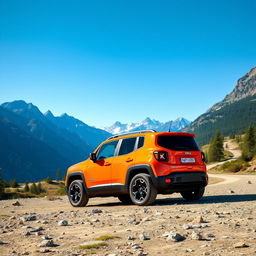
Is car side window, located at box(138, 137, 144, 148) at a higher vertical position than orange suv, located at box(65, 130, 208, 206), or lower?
higher

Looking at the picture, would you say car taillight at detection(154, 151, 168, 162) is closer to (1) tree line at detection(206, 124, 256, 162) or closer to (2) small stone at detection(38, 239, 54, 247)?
(2) small stone at detection(38, 239, 54, 247)

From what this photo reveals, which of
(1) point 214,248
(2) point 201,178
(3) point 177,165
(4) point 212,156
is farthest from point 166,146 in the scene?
(4) point 212,156

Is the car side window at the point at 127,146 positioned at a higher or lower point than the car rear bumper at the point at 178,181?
higher

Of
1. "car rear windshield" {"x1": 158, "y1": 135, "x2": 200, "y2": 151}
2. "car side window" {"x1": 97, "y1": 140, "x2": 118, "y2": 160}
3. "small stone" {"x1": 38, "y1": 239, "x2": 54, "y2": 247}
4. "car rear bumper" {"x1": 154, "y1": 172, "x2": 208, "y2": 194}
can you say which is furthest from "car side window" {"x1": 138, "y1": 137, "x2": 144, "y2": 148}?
"small stone" {"x1": 38, "y1": 239, "x2": 54, "y2": 247}

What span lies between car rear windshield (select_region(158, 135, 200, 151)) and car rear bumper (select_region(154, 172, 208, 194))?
2.79ft

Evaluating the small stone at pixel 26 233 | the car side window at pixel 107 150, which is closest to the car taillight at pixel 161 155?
the car side window at pixel 107 150

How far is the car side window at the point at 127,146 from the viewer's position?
11109 mm

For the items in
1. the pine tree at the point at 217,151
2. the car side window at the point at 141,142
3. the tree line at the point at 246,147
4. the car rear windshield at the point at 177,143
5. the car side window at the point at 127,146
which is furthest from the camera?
the pine tree at the point at 217,151

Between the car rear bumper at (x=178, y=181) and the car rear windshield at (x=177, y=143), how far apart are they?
85 centimetres

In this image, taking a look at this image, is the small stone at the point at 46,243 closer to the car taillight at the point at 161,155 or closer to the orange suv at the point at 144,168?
the orange suv at the point at 144,168

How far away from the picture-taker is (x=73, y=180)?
13195 mm

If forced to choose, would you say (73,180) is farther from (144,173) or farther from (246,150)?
(246,150)

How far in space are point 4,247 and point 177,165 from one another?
634 centimetres

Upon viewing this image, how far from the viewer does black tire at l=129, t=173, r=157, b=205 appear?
1011 cm
